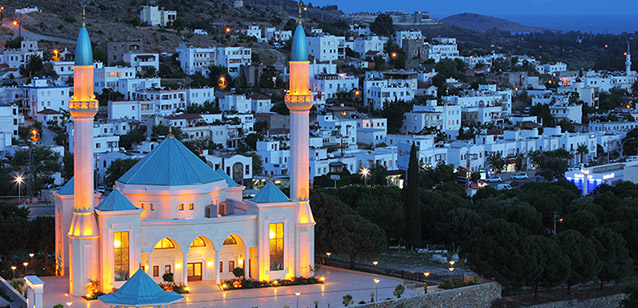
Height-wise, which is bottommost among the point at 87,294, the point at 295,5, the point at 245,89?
the point at 87,294

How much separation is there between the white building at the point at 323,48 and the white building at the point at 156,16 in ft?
41.2

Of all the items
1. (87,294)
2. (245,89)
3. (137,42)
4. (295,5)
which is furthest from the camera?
(295,5)

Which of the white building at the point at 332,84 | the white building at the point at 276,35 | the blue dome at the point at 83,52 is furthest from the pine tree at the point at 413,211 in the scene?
the white building at the point at 276,35

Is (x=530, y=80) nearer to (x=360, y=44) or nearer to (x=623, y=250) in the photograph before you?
(x=360, y=44)

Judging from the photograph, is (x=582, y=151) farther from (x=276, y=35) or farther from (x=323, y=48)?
(x=276, y=35)

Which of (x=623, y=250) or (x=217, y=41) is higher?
(x=217, y=41)

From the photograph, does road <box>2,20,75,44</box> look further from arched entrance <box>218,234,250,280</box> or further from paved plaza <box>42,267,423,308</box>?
arched entrance <box>218,234,250,280</box>

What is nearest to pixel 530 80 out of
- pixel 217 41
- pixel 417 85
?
Answer: pixel 417 85

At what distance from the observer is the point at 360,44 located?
93625 millimetres

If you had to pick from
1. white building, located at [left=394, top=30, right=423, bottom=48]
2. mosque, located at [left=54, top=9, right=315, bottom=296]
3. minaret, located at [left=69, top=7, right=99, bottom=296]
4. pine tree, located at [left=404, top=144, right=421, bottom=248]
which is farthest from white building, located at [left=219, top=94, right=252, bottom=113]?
minaret, located at [left=69, top=7, right=99, bottom=296]

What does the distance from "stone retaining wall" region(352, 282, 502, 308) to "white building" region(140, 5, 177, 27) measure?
62294 millimetres

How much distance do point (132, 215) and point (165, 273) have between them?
1.90m

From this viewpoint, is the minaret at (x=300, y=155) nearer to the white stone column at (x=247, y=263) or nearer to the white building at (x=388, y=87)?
the white stone column at (x=247, y=263)

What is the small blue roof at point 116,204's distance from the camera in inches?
1277
